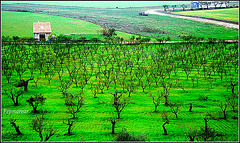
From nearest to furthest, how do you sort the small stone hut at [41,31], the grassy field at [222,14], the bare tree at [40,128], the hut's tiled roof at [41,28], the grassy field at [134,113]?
the bare tree at [40,128] → the grassy field at [134,113] → the small stone hut at [41,31] → the hut's tiled roof at [41,28] → the grassy field at [222,14]

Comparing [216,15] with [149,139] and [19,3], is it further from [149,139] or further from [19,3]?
[149,139]

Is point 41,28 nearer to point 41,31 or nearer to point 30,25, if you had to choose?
point 41,31

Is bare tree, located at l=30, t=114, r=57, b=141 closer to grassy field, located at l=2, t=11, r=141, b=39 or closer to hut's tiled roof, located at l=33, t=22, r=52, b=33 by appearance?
hut's tiled roof, located at l=33, t=22, r=52, b=33

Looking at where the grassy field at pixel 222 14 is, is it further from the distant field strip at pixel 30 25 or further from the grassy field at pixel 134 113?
the grassy field at pixel 134 113

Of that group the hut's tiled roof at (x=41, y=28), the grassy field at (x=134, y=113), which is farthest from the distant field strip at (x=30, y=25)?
the grassy field at (x=134, y=113)

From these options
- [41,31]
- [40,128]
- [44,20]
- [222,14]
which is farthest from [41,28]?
[222,14]

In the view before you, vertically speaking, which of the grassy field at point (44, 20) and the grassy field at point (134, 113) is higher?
the grassy field at point (44, 20)
